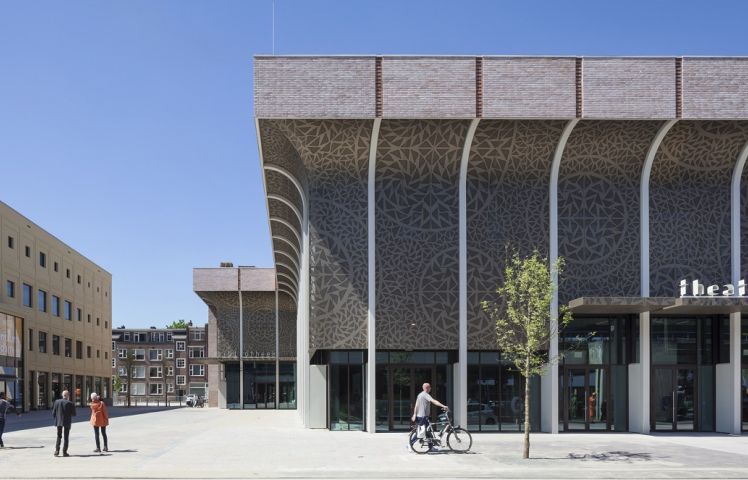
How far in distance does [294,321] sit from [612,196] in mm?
38753

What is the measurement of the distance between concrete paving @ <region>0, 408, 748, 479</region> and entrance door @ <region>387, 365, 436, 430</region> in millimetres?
799

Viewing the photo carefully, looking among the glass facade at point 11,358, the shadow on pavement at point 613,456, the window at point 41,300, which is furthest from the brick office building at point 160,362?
the shadow on pavement at point 613,456

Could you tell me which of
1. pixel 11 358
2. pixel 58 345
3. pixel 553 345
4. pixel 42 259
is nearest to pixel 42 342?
pixel 58 345

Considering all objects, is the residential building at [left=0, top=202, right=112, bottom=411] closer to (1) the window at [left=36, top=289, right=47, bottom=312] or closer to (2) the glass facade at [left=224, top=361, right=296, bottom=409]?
(1) the window at [left=36, top=289, right=47, bottom=312]

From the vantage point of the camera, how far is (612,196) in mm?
25250

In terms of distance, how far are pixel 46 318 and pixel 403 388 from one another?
4258cm

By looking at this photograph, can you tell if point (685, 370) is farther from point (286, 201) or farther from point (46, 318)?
point (46, 318)

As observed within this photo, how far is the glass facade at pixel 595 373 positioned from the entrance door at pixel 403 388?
14.8 ft

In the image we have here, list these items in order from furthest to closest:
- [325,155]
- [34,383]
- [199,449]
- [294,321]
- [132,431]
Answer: [294,321]
[34,383]
[132,431]
[325,155]
[199,449]

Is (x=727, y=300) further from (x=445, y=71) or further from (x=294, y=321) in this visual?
(x=294, y=321)

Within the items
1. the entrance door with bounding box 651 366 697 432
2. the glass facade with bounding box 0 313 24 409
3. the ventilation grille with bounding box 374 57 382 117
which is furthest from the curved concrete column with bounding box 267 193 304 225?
the glass facade with bounding box 0 313 24 409

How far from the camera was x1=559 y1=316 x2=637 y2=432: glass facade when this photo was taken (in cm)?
2539

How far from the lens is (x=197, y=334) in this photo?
112 m

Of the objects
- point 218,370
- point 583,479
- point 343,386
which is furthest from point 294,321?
point 583,479
